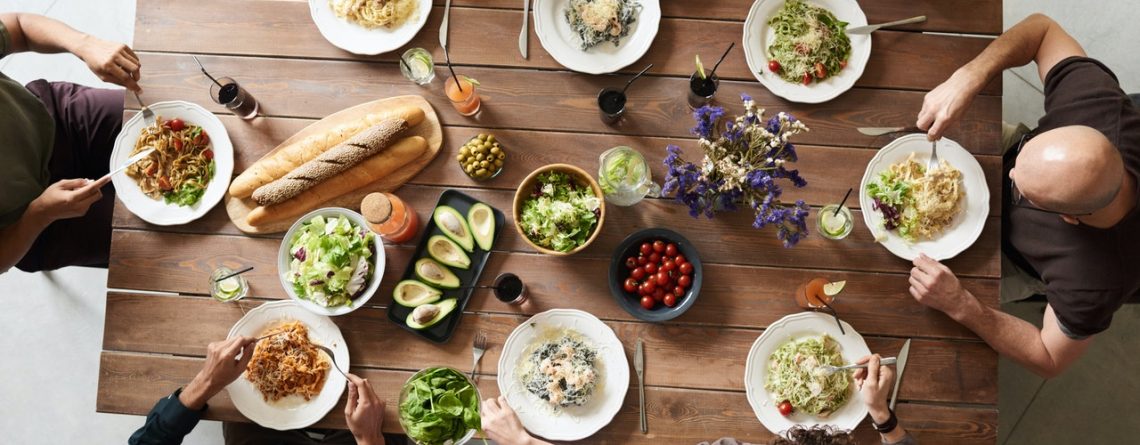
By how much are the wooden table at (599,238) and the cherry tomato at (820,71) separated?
0.12 m

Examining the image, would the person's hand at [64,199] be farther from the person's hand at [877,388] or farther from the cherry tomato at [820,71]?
the person's hand at [877,388]

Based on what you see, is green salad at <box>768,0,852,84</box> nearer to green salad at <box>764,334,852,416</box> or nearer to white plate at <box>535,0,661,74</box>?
white plate at <box>535,0,661,74</box>

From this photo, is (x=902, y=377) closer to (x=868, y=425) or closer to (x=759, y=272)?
(x=868, y=425)

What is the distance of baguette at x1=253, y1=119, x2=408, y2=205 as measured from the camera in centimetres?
223

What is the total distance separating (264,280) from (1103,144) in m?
2.71

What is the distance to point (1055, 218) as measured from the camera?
2.16 meters

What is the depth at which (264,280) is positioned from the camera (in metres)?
2.32

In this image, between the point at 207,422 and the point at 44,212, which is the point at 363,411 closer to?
the point at 44,212

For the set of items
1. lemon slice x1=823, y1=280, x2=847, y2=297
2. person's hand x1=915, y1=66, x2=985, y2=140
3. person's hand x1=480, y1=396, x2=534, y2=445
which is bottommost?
person's hand x1=480, y1=396, x2=534, y2=445

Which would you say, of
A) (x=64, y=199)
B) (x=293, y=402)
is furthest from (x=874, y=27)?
(x=64, y=199)

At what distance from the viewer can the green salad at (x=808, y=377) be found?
212 centimetres

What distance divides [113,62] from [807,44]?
2441 millimetres

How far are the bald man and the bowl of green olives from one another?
57.8 inches

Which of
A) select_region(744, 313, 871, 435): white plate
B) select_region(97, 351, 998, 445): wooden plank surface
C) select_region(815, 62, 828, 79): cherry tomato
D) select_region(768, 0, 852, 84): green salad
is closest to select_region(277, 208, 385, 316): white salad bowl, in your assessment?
select_region(97, 351, 998, 445): wooden plank surface
